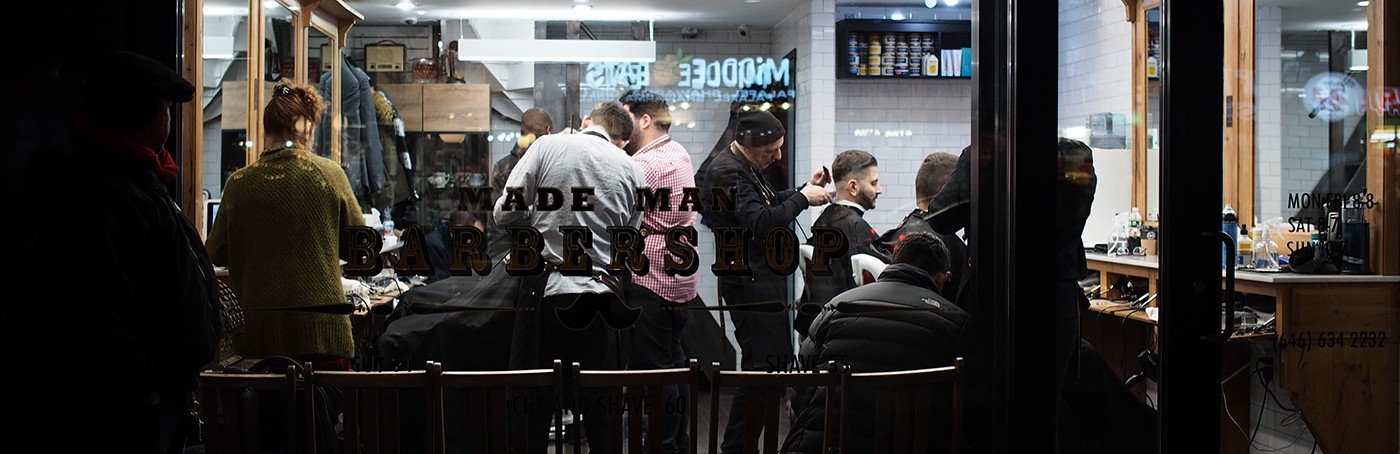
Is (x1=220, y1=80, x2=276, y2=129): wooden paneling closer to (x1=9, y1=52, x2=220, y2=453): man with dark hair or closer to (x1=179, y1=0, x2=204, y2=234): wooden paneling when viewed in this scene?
(x1=179, y1=0, x2=204, y2=234): wooden paneling

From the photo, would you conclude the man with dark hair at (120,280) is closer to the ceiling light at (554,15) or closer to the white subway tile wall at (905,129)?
the ceiling light at (554,15)

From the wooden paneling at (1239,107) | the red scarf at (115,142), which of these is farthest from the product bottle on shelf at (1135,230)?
the red scarf at (115,142)

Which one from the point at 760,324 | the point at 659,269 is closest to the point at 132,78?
the point at 659,269

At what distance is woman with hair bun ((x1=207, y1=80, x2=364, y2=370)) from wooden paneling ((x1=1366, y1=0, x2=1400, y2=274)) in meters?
3.22

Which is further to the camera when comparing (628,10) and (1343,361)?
(1343,361)

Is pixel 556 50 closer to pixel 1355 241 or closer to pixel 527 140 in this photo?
pixel 527 140

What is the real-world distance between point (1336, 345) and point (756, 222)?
6.22 ft

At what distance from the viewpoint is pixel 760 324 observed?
292 cm

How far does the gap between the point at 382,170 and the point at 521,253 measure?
455 millimetres

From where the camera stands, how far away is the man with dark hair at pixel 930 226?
2.95 metres

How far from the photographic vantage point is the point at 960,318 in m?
2.96

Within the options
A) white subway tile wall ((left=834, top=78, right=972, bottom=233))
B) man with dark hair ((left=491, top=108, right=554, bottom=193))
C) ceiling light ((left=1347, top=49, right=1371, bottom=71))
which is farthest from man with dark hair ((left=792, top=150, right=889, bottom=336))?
ceiling light ((left=1347, top=49, right=1371, bottom=71))

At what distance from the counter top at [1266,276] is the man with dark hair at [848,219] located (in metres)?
0.67

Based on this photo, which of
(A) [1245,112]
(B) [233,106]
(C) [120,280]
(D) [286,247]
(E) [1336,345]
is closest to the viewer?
(C) [120,280]
